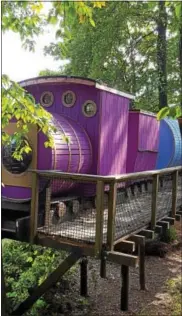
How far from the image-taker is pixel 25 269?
24.0 feet

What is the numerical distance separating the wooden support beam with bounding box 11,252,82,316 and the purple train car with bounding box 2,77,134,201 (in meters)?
1.09

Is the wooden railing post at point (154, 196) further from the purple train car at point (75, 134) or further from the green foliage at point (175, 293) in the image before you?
the green foliage at point (175, 293)

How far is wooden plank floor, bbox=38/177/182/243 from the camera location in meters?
5.02

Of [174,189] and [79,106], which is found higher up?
[79,106]

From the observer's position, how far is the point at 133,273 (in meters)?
9.47

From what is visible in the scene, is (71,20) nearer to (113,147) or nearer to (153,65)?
(113,147)

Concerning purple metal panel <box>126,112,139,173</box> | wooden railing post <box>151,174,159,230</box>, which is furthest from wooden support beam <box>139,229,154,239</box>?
purple metal panel <box>126,112,139,173</box>

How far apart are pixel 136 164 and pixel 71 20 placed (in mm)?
5814

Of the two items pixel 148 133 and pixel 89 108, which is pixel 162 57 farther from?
pixel 89 108

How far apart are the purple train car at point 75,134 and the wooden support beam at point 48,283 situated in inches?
43.0

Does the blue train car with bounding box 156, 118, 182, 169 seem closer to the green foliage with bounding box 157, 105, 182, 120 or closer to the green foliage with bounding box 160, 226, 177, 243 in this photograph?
the green foliage with bounding box 160, 226, 177, 243

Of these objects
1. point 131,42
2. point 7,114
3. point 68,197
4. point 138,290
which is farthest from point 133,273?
point 131,42

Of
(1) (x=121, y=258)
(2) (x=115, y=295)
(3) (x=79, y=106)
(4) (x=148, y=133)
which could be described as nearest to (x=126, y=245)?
(1) (x=121, y=258)

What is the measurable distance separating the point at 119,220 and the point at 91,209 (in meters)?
0.76
